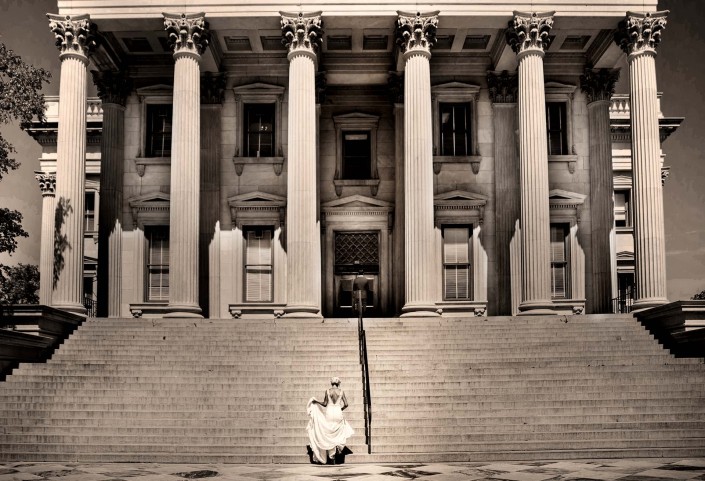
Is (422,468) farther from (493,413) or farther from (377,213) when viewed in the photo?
(377,213)

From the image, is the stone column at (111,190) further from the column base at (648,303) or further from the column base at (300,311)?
the column base at (648,303)

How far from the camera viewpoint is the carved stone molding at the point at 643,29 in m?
29.7

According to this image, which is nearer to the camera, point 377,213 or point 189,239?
point 189,239

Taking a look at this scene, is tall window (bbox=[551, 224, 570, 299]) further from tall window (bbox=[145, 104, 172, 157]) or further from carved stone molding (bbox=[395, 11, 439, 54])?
tall window (bbox=[145, 104, 172, 157])

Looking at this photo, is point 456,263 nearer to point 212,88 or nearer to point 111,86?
point 212,88

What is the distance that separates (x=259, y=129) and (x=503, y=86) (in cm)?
972

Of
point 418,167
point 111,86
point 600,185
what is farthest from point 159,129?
point 600,185

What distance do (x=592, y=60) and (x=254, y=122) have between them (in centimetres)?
1338

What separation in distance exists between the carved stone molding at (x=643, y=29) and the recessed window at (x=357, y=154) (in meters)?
10.9

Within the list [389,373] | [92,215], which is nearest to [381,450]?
[389,373]

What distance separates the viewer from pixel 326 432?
16922mm

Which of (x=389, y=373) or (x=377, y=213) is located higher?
(x=377, y=213)

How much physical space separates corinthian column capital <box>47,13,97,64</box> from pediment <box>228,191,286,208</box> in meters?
7.71

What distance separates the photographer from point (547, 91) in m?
34.6
